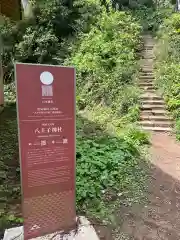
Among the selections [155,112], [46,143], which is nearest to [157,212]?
[46,143]

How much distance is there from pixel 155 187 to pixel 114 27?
8.73 metres

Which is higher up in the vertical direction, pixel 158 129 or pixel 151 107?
pixel 151 107

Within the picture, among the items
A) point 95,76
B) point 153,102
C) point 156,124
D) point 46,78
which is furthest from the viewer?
point 95,76

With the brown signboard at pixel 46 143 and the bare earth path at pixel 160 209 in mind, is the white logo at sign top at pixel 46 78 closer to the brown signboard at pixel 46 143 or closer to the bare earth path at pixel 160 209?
the brown signboard at pixel 46 143

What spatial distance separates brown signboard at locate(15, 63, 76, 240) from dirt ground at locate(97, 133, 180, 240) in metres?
1.00

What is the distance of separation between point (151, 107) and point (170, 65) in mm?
2156

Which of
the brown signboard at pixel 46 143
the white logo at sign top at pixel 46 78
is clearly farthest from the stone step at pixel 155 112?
the white logo at sign top at pixel 46 78

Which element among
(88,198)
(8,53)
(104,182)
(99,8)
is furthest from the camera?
(99,8)

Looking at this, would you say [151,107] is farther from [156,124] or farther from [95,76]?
[95,76]

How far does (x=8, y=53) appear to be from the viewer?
1238 centimetres

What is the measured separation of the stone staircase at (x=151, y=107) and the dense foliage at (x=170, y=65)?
240 mm

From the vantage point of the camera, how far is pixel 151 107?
871 cm

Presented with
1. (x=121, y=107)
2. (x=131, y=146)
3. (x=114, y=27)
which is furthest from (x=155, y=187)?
(x=114, y=27)

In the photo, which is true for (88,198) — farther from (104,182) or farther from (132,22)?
(132,22)
